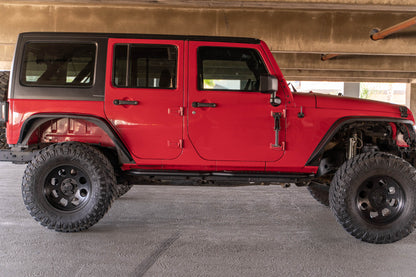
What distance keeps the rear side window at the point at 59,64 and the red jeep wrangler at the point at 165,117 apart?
1cm

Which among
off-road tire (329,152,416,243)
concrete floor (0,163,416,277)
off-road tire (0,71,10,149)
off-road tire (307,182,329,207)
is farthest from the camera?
off-road tire (307,182,329,207)

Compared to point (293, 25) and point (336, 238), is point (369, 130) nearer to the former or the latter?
Answer: point (336, 238)

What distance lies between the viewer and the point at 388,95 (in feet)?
Result: 252

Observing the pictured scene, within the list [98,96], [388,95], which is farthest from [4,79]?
[388,95]

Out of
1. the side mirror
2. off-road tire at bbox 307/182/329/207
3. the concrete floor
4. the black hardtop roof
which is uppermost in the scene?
the black hardtop roof

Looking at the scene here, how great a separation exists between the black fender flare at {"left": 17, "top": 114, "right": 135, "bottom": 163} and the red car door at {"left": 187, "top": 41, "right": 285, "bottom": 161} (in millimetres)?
769

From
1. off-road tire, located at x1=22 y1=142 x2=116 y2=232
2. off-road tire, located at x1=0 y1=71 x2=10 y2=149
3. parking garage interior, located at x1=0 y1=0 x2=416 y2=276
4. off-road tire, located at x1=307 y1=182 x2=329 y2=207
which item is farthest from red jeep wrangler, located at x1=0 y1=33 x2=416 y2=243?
off-road tire, located at x1=307 y1=182 x2=329 y2=207

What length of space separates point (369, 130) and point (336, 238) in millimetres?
1416

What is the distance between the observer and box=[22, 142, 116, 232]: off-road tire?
4578 millimetres

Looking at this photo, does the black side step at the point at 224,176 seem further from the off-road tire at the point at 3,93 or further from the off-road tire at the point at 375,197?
the off-road tire at the point at 3,93

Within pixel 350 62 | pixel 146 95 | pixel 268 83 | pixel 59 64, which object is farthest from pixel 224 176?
pixel 350 62

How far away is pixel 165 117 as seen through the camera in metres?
4.72

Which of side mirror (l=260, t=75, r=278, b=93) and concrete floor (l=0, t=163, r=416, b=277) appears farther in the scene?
side mirror (l=260, t=75, r=278, b=93)

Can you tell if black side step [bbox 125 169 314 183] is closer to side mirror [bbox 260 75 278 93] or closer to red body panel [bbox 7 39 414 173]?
red body panel [bbox 7 39 414 173]
